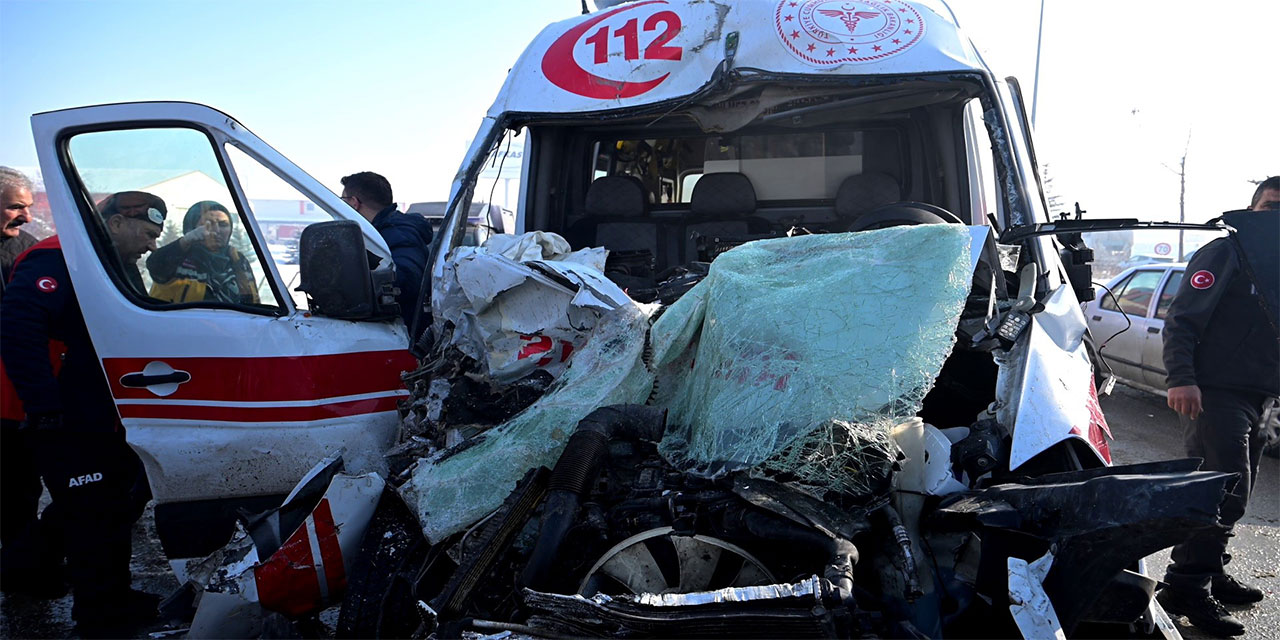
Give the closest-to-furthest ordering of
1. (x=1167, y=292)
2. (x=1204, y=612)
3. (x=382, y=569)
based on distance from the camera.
Answer: (x=382, y=569)
(x=1204, y=612)
(x=1167, y=292)

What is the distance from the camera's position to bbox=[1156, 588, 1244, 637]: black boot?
3.64 metres

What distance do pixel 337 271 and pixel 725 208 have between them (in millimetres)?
2051

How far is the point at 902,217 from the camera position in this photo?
315 centimetres

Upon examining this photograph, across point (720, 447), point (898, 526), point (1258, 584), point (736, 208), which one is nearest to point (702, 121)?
point (736, 208)

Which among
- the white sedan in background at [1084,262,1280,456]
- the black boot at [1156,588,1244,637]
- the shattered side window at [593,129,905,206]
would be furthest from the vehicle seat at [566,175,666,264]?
the white sedan in background at [1084,262,1280,456]

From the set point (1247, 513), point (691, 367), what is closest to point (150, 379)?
point (691, 367)

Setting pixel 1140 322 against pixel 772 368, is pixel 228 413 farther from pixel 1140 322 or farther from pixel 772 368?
pixel 1140 322

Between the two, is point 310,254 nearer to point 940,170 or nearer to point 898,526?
point 898,526

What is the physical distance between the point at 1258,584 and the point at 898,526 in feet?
11.4

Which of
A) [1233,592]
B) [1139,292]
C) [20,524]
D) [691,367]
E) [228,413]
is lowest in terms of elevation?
[1233,592]

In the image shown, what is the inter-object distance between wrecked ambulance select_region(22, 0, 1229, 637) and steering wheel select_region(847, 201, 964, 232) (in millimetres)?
17

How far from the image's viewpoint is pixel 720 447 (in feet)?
7.14

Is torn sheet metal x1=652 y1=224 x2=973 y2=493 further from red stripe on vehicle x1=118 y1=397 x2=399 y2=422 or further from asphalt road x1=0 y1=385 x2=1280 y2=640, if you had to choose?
asphalt road x1=0 y1=385 x2=1280 y2=640

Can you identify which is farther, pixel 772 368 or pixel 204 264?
pixel 204 264
